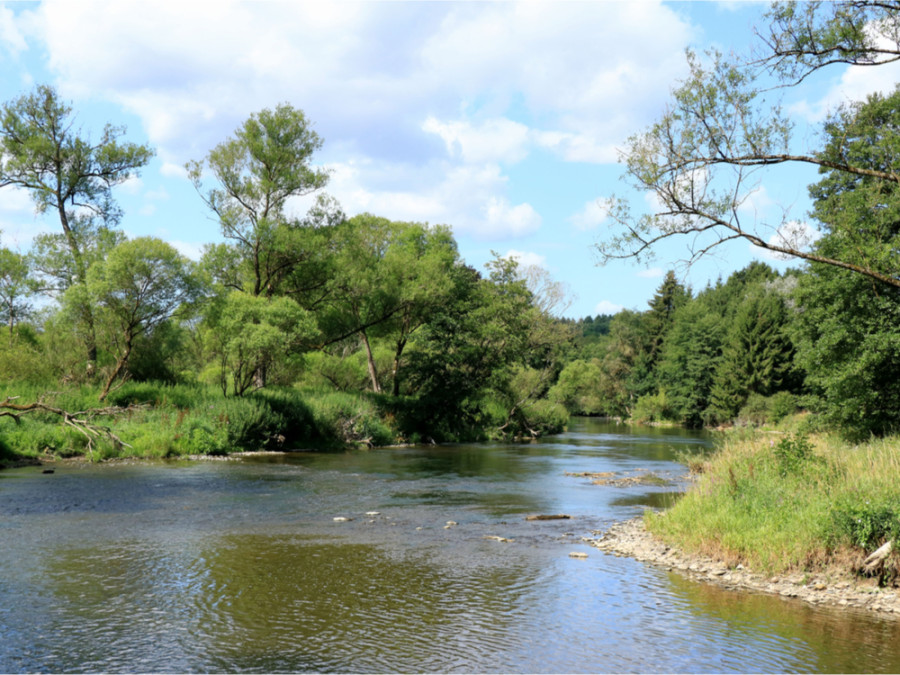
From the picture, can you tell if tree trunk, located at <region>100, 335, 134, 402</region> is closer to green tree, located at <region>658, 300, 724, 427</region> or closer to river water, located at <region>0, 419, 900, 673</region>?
river water, located at <region>0, 419, 900, 673</region>

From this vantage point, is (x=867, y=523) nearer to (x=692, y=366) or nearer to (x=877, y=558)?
(x=877, y=558)

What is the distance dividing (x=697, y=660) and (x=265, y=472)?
20196mm

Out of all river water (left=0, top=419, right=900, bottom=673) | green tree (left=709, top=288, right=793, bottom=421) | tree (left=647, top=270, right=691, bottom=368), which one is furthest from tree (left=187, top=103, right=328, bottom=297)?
tree (left=647, top=270, right=691, bottom=368)

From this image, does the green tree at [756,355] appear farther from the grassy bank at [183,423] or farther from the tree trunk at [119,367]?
the tree trunk at [119,367]

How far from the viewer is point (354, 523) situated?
16531mm

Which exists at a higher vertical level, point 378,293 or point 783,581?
point 378,293

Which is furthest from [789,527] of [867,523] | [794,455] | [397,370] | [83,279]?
[397,370]

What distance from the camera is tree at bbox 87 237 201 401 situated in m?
32.0

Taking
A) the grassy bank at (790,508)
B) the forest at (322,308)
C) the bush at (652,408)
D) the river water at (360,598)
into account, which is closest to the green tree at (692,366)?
the bush at (652,408)

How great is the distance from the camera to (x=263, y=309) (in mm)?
37156

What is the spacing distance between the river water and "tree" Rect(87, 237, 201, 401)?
1418 centimetres

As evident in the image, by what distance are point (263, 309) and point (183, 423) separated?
320 inches

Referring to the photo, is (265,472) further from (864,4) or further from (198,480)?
(864,4)

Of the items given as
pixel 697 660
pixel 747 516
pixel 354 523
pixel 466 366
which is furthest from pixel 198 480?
pixel 466 366
